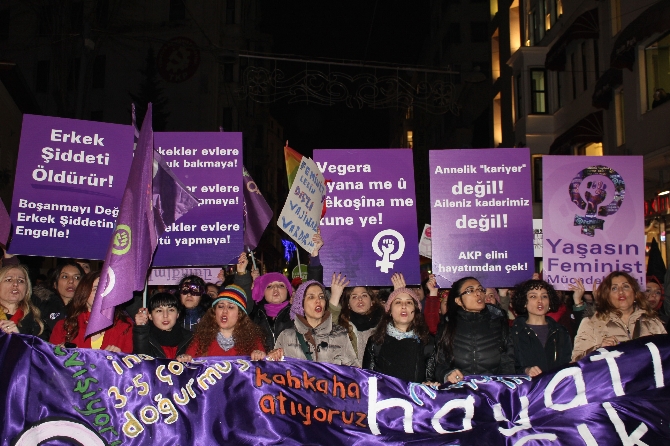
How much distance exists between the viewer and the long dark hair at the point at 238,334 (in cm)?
532

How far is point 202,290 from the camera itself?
7.08m

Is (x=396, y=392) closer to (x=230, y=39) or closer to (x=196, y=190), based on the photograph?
(x=196, y=190)

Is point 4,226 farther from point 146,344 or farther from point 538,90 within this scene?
point 538,90

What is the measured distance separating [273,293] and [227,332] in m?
1.50

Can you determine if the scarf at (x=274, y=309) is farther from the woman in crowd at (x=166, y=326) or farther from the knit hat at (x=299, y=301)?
the knit hat at (x=299, y=301)

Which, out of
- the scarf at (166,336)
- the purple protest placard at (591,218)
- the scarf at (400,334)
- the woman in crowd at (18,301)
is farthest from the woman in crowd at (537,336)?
the woman in crowd at (18,301)

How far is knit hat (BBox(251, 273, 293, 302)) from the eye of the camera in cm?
705

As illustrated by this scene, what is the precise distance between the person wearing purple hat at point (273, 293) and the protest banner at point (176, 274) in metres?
1.82

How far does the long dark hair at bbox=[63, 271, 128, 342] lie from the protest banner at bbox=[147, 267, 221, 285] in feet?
9.66

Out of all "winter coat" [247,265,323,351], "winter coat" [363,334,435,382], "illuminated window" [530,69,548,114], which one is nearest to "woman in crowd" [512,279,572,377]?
"winter coat" [363,334,435,382]

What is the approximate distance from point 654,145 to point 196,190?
11756 mm

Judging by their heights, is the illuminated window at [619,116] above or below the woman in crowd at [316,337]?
above

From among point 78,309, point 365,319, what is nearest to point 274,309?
point 365,319

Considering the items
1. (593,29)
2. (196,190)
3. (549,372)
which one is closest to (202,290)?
(196,190)
